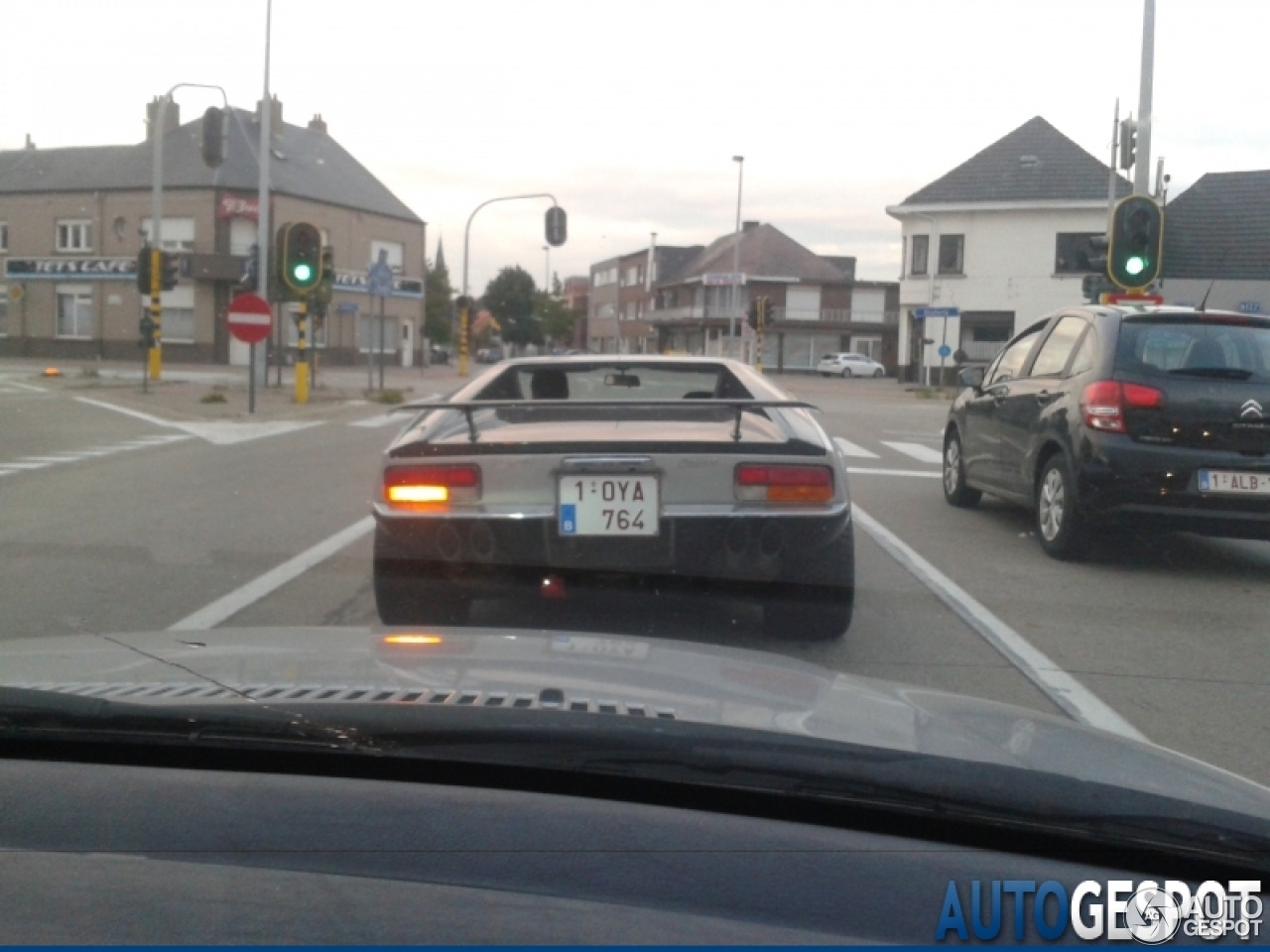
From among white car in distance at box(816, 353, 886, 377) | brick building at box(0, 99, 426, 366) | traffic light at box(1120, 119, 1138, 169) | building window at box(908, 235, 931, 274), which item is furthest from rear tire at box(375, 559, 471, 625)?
white car in distance at box(816, 353, 886, 377)

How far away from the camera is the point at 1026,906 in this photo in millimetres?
1957

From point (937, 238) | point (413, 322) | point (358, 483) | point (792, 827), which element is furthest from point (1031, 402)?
point (413, 322)

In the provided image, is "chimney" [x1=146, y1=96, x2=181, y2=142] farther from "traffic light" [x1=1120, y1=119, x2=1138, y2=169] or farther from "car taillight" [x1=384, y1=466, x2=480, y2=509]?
"car taillight" [x1=384, y1=466, x2=480, y2=509]

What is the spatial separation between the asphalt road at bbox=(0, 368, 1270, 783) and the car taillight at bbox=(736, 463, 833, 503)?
821mm

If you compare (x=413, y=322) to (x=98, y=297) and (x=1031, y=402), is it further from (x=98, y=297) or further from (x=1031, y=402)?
(x=1031, y=402)

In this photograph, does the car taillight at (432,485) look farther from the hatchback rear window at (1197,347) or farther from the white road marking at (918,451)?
the white road marking at (918,451)

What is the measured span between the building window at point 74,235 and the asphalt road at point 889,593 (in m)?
44.1

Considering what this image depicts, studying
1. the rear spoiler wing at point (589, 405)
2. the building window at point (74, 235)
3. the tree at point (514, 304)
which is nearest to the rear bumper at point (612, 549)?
the rear spoiler wing at point (589, 405)

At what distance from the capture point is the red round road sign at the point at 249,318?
67.0ft

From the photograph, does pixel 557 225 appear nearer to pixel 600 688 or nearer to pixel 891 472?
pixel 891 472

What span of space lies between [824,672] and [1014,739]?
0.74 meters

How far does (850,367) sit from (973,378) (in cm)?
5617

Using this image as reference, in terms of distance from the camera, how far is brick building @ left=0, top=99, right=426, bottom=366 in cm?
5091

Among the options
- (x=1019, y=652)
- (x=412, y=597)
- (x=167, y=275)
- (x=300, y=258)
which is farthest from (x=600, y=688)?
(x=167, y=275)
